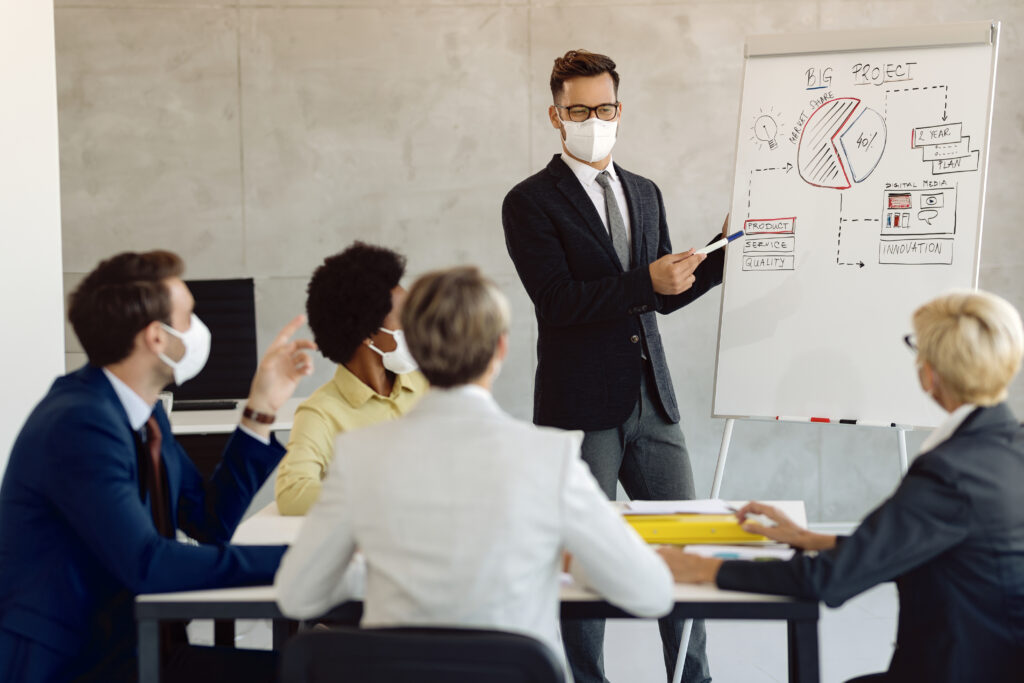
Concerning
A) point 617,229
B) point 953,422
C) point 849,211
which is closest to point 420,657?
point 953,422

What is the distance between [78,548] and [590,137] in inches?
67.1

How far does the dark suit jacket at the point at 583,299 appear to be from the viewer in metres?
2.69

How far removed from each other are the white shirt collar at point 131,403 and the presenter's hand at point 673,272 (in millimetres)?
1338

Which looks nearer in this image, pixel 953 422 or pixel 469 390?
pixel 469 390

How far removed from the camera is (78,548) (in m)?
1.72

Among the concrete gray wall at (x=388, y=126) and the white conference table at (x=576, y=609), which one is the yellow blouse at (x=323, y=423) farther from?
the concrete gray wall at (x=388, y=126)

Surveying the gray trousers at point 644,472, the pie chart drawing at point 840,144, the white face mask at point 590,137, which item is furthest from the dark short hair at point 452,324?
the pie chart drawing at point 840,144

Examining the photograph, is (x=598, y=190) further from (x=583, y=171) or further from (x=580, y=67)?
(x=580, y=67)

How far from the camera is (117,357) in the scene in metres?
1.80

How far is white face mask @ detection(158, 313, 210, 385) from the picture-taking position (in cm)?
184

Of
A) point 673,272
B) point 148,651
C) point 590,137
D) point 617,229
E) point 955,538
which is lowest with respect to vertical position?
point 148,651

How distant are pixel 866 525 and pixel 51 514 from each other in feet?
4.45

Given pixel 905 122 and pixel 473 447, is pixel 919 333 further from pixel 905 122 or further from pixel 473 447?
pixel 905 122

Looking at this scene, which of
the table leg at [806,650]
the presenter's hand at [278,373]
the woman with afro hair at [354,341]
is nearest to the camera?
the table leg at [806,650]
